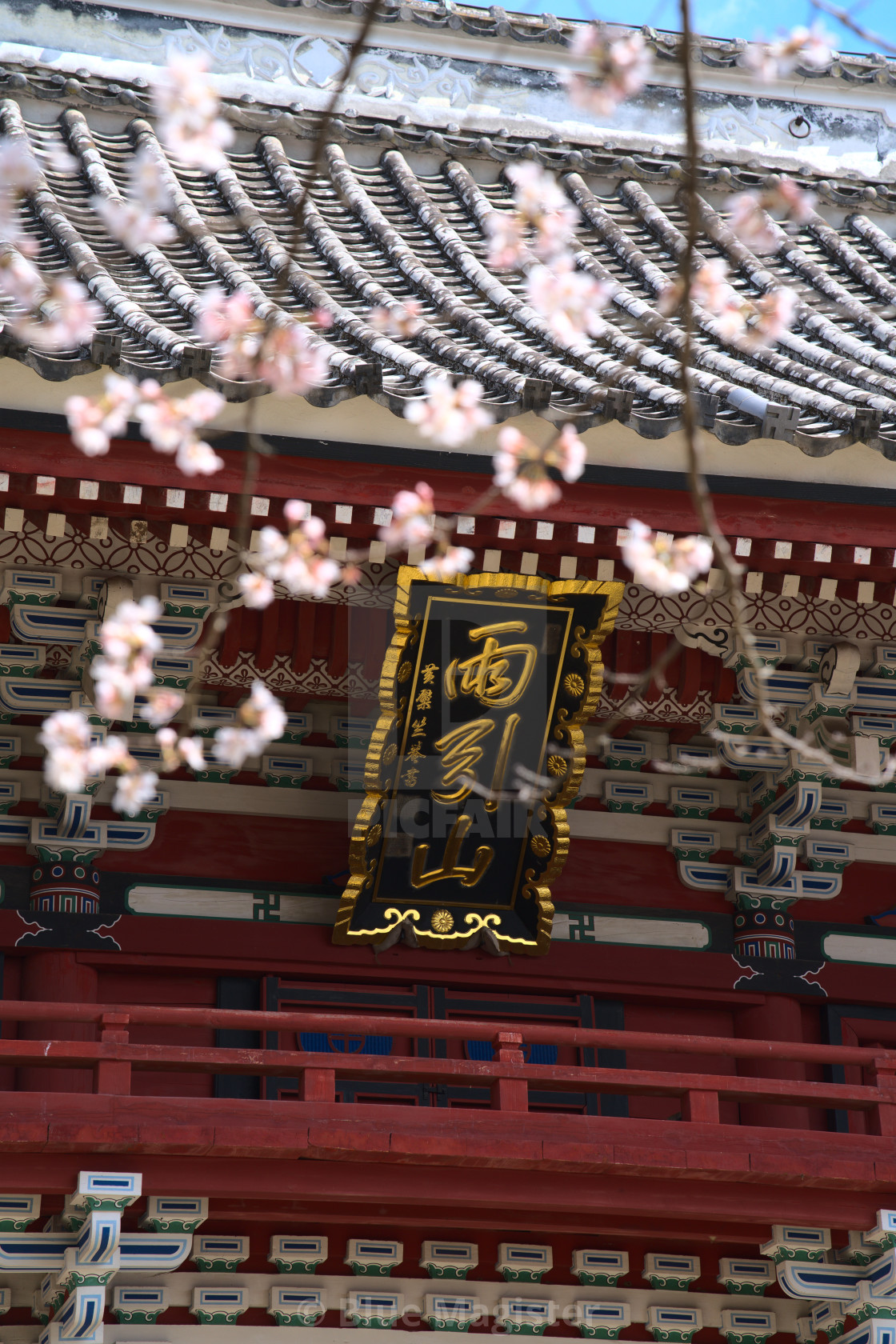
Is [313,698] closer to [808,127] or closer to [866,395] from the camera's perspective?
[866,395]

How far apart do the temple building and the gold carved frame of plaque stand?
18mm

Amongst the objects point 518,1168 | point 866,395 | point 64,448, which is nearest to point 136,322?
point 64,448

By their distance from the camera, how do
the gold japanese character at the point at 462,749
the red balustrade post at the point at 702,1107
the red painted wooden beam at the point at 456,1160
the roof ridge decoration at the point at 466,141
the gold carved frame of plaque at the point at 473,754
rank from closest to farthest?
the red painted wooden beam at the point at 456,1160 → the red balustrade post at the point at 702,1107 → the gold carved frame of plaque at the point at 473,754 → the gold japanese character at the point at 462,749 → the roof ridge decoration at the point at 466,141

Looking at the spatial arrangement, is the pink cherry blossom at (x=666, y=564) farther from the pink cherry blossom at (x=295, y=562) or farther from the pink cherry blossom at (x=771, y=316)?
the pink cherry blossom at (x=295, y=562)

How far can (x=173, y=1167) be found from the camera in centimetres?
620

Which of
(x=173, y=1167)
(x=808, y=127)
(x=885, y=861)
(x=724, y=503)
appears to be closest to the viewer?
(x=173, y=1167)

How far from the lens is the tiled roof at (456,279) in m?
6.76

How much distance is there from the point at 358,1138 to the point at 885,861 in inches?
132

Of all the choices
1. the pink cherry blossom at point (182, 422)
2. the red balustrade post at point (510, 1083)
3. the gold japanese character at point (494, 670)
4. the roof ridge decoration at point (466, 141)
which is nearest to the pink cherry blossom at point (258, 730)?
the pink cherry blossom at point (182, 422)

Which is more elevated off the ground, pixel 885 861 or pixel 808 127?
pixel 808 127

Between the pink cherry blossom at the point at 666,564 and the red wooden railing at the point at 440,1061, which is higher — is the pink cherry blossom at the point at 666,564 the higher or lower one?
the higher one

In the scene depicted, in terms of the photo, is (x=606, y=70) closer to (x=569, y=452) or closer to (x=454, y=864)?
(x=569, y=452)

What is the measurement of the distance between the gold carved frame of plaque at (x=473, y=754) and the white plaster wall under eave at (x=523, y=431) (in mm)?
599

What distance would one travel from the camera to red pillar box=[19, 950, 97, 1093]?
7246mm
